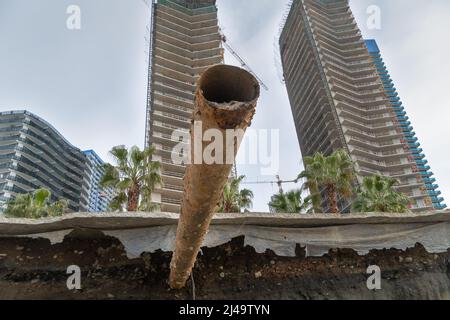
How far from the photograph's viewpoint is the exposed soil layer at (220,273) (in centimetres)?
455

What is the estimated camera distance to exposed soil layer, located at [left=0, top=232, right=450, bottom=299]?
179 inches

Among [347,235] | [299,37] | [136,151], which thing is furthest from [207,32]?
[347,235]

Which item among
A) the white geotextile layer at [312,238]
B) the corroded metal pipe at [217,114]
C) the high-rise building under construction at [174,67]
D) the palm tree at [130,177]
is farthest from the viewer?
the high-rise building under construction at [174,67]

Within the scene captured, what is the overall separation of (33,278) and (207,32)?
216ft

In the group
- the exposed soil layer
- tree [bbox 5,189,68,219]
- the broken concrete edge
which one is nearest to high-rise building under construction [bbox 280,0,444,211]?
tree [bbox 5,189,68,219]

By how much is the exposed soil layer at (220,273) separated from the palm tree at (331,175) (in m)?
15.3

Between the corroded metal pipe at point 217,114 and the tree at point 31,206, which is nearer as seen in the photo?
the corroded metal pipe at point 217,114

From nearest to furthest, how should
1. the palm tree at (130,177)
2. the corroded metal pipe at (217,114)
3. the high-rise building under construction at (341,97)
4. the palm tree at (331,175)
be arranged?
the corroded metal pipe at (217,114) → the palm tree at (130,177) → the palm tree at (331,175) → the high-rise building under construction at (341,97)

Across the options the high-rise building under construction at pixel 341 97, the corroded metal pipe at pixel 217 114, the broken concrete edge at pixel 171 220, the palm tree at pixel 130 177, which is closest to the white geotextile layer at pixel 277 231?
the broken concrete edge at pixel 171 220

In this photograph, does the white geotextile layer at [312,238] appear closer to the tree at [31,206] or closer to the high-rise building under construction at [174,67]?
the tree at [31,206]

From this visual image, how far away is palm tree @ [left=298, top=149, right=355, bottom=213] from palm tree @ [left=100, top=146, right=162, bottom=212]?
10537 mm

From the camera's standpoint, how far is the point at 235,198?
74.4ft

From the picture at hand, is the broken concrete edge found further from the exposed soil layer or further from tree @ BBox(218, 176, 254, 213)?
tree @ BBox(218, 176, 254, 213)

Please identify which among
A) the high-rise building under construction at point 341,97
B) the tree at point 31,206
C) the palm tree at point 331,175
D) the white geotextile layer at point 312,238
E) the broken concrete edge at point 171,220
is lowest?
the white geotextile layer at point 312,238
